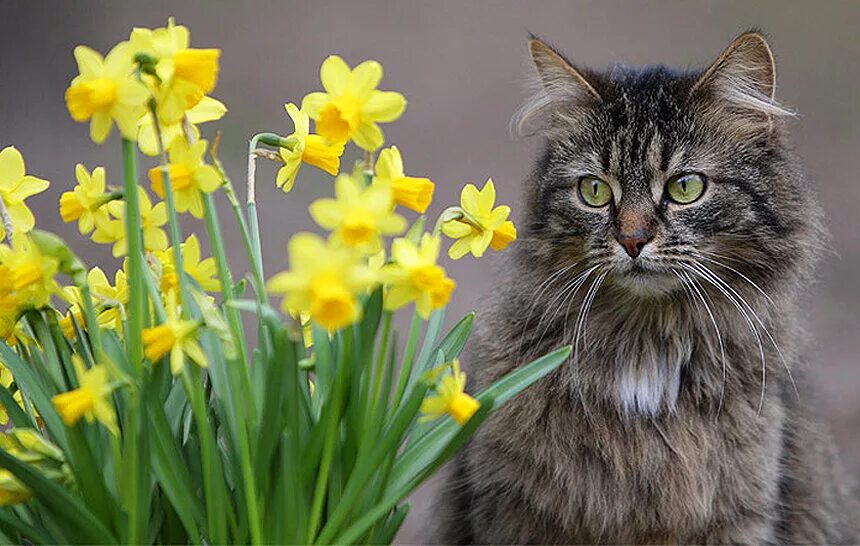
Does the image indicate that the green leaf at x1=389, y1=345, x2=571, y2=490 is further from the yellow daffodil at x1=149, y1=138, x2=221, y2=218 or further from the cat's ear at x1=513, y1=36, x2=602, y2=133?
the cat's ear at x1=513, y1=36, x2=602, y2=133

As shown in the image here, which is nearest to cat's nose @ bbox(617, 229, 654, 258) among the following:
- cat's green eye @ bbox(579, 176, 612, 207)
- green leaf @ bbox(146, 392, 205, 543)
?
cat's green eye @ bbox(579, 176, 612, 207)

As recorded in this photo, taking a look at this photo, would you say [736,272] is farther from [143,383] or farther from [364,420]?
[143,383]

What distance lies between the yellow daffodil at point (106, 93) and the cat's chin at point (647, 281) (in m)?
0.90

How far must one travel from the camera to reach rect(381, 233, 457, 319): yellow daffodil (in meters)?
1.04

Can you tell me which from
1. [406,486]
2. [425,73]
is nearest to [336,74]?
[406,486]

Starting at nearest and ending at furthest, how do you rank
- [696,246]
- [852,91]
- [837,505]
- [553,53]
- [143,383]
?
[143,383] → [696,246] → [553,53] → [837,505] → [852,91]

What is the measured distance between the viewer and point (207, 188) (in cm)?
112

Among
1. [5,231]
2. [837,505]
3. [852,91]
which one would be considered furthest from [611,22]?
[5,231]

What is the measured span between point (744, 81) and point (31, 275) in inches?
47.4

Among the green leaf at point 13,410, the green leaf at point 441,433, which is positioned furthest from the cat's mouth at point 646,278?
the green leaf at point 13,410

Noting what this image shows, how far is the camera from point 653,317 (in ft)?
6.09

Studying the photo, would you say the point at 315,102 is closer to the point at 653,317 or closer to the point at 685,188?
the point at 685,188

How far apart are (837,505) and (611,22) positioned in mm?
3121

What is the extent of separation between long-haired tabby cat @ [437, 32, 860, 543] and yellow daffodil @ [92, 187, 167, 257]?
0.74 m
